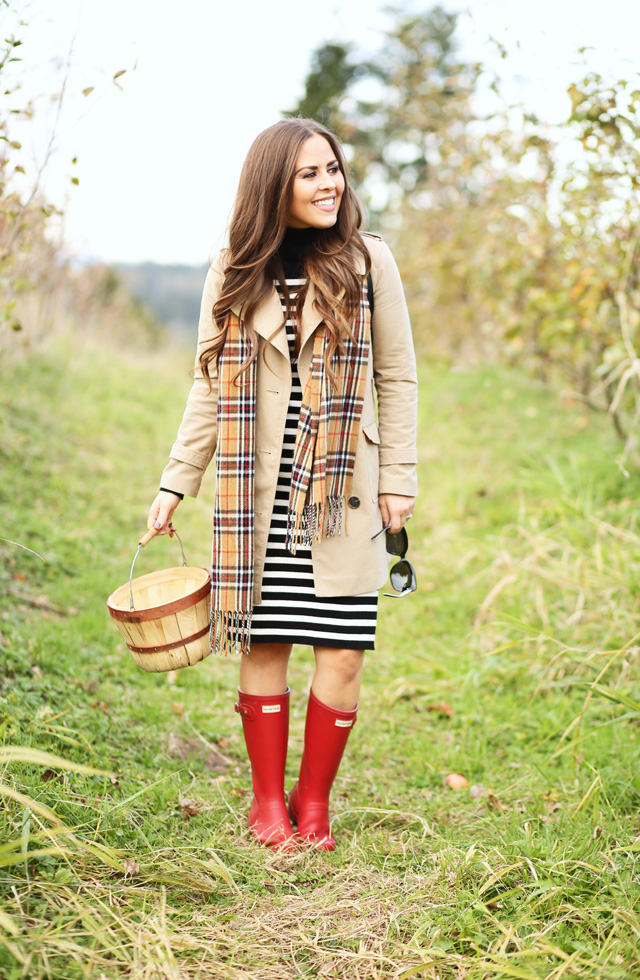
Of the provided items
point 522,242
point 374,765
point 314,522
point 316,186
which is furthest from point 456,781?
point 522,242

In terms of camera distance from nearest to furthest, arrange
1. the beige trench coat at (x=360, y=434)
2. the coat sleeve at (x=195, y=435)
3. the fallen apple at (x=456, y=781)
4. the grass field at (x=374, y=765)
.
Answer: the grass field at (x=374, y=765), the beige trench coat at (x=360, y=434), the coat sleeve at (x=195, y=435), the fallen apple at (x=456, y=781)

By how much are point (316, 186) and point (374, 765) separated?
1965mm

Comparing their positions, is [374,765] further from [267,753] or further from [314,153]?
[314,153]

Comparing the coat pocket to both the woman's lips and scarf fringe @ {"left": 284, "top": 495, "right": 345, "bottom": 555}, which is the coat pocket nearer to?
scarf fringe @ {"left": 284, "top": 495, "right": 345, "bottom": 555}

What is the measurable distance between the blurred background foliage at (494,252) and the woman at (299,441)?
31cm

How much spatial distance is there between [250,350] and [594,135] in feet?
8.45

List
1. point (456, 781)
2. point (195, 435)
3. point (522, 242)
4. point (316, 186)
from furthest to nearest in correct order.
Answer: point (522, 242)
point (456, 781)
point (195, 435)
point (316, 186)

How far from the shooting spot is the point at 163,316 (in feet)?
135

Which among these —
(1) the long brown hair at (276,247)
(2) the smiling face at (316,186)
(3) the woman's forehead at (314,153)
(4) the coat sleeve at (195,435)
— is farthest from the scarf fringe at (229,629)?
(3) the woman's forehead at (314,153)

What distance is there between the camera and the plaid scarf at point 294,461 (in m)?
2.19

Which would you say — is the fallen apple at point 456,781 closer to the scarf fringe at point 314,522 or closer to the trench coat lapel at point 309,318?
the scarf fringe at point 314,522

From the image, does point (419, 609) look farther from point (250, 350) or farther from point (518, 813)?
point (250, 350)

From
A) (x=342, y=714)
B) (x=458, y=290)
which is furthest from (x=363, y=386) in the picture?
(x=458, y=290)

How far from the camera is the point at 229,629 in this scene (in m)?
2.28
